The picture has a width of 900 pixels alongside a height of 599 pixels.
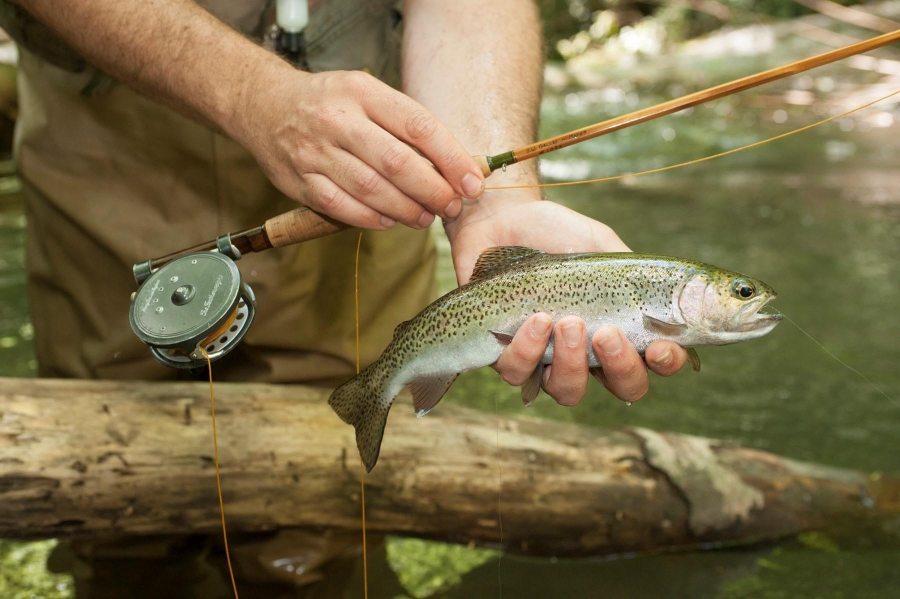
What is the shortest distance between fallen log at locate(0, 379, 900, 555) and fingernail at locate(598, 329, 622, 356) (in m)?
1.07

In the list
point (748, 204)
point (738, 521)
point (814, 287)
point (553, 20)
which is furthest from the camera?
point (553, 20)

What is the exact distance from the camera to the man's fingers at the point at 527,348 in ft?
6.29

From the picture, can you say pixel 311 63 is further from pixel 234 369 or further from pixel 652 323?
pixel 652 323

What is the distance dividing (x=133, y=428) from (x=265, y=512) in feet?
1.70

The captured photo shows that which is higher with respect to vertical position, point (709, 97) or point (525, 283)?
point (709, 97)

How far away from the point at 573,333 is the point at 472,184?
442 mm

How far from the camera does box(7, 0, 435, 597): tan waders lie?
112 inches

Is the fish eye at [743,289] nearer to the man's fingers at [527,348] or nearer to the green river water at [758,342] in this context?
the man's fingers at [527,348]

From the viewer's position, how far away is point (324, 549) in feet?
9.64

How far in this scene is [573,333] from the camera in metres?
1.92

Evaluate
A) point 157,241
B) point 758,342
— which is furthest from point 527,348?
point 758,342

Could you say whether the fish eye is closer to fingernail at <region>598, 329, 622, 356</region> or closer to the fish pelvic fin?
fingernail at <region>598, 329, 622, 356</region>

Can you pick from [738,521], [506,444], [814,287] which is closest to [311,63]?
[506,444]

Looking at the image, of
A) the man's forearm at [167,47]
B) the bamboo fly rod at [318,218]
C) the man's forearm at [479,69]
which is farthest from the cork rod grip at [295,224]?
the man's forearm at [479,69]
